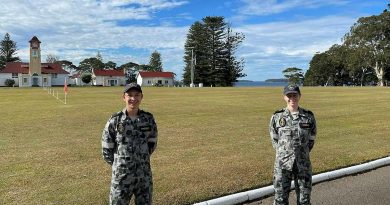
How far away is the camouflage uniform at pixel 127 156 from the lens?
168 inches

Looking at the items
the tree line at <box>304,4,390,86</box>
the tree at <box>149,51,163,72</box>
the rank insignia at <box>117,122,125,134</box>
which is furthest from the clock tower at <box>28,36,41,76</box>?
the rank insignia at <box>117,122,125,134</box>

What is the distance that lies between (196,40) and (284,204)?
9572 cm

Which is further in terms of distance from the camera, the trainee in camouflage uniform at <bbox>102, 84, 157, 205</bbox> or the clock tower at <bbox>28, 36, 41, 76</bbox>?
the clock tower at <bbox>28, 36, 41, 76</bbox>

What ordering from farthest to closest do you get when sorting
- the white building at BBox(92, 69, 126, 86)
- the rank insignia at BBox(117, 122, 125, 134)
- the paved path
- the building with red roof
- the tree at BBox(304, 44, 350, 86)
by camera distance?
the white building at BBox(92, 69, 126, 86) < the tree at BBox(304, 44, 350, 86) < the building with red roof < the paved path < the rank insignia at BBox(117, 122, 125, 134)

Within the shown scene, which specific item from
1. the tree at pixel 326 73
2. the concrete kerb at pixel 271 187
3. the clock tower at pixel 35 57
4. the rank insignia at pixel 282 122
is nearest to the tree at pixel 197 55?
the tree at pixel 326 73

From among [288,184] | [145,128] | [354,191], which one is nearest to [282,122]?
[288,184]

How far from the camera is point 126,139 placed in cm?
428

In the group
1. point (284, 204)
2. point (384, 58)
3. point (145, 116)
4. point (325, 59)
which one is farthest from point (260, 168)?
point (325, 59)

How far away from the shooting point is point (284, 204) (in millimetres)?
5195

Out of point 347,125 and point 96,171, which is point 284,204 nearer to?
point 96,171

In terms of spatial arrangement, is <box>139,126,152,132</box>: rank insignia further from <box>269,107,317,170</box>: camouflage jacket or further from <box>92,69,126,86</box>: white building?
<box>92,69,126,86</box>: white building

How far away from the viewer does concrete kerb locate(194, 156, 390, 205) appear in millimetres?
6352

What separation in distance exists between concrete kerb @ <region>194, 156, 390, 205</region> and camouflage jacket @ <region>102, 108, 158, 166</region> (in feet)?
7.05

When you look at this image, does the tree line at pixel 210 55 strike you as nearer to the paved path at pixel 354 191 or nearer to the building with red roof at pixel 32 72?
the building with red roof at pixel 32 72
